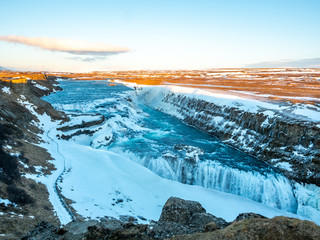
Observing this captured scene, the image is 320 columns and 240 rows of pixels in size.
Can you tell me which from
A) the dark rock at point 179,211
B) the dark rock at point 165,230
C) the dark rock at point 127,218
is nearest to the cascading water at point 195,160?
the dark rock at point 127,218

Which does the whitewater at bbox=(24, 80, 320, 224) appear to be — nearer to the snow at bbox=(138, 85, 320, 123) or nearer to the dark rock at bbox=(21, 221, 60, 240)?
the dark rock at bbox=(21, 221, 60, 240)

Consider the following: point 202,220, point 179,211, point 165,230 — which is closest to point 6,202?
point 179,211

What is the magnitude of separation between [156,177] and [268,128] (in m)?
17.8

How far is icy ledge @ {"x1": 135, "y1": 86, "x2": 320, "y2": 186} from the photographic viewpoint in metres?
22.4

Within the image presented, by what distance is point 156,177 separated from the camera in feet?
72.1

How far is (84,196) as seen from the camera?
53.4ft

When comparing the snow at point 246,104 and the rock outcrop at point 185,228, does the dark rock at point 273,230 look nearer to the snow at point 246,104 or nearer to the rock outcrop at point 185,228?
the rock outcrop at point 185,228

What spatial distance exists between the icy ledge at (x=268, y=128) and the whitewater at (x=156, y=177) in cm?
179

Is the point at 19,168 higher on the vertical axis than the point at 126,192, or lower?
higher

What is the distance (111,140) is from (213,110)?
2094 cm

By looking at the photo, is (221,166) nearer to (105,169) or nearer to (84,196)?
(105,169)

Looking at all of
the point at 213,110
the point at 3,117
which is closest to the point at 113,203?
the point at 3,117

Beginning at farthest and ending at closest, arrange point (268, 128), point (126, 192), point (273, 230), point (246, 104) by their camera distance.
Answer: point (246, 104), point (268, 128), point (126, 192), point (273, 230)

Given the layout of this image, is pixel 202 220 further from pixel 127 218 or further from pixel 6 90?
pixel 6 90
